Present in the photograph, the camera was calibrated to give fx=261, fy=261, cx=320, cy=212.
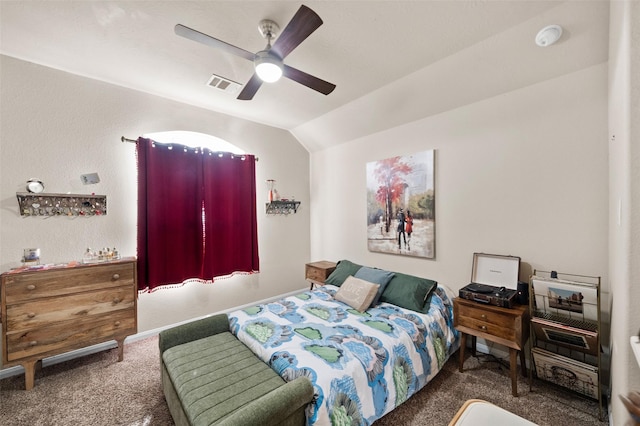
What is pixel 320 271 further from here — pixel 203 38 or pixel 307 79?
pixel 203 38

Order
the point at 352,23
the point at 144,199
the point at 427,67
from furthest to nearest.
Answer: the point at 144,199, the point at 427,67, the point at 352,23

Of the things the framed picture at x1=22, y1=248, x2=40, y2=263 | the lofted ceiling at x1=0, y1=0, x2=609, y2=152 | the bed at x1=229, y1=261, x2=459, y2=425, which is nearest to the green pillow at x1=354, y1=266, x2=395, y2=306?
the bed at x1=229, y1=261, x2=459, y2=425

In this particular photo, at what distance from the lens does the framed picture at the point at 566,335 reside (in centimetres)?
179

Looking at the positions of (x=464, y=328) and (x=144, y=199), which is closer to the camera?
(x=464, y=328)

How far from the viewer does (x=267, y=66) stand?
187 cm

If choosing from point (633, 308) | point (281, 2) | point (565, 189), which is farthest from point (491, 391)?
point (281, 2)

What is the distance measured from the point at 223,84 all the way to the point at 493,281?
133 inches

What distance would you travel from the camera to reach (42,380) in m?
2.26

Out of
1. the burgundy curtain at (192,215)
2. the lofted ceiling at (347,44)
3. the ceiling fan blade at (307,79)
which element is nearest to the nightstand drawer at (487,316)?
the lofted ceiling at (347,44)

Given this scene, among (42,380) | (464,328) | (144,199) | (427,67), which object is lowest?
(42,380)

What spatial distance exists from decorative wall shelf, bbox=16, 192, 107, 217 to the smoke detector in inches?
164

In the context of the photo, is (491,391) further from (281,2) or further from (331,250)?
(281,2)

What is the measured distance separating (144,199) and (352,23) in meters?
2.76

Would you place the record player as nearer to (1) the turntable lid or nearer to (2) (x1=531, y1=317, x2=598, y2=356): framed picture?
(1) the turntable lid
